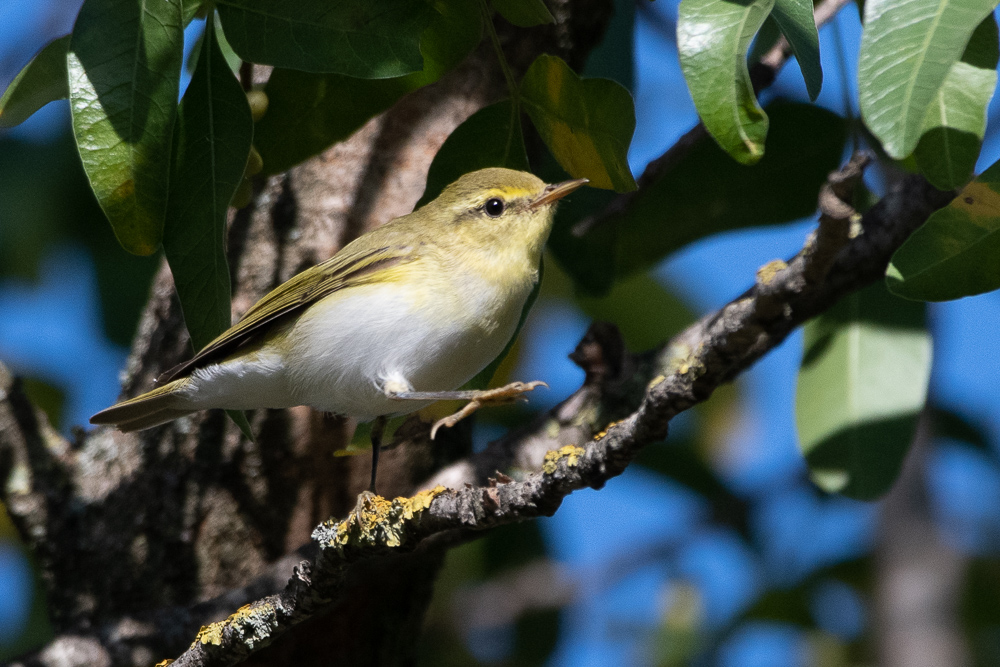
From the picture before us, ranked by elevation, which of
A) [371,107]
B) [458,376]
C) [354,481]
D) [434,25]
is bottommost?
[354,481]

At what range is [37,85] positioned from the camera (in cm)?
222

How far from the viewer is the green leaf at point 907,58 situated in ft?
5.27

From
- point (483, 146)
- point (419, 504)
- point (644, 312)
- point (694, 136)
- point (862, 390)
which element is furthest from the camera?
point (644, 312)

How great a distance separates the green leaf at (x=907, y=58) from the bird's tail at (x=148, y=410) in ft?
5.91

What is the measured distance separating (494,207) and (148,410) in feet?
3.67

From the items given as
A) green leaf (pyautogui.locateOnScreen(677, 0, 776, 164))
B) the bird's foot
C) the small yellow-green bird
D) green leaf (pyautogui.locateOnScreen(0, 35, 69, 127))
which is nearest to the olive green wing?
the small yellow-green bird

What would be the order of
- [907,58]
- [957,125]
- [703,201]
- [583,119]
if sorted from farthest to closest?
[703,201]
[583,119]
[957,125]
[907,58]

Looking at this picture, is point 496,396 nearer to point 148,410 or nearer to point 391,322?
point 391,322

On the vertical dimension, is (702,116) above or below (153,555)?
above

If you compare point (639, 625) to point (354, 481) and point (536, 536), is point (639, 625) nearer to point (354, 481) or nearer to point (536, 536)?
point (536, 536)

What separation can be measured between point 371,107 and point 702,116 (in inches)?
39.9

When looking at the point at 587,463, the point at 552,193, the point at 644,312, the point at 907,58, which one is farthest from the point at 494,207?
the point at 644,312

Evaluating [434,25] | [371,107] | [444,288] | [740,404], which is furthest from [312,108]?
[740,404]

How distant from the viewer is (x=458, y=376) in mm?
2535
